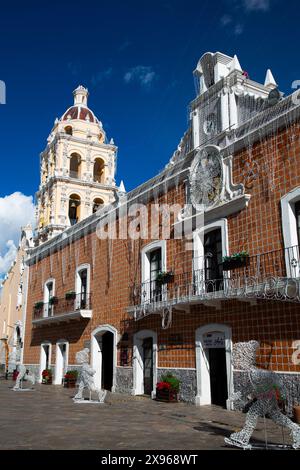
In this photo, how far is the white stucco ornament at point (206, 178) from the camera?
1419 centimetres

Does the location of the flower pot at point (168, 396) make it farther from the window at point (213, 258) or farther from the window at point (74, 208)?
the window at point (74, 208)

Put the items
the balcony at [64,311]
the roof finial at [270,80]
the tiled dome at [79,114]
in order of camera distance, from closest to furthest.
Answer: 1. the roof finial at [270,80]
2. the balcony at [64,311]
3. the tiled dome at [79,114]

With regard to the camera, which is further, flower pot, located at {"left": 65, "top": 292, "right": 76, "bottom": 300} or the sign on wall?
flower pot, located at {"left": 65, "top": 292, "right": 76, "bottom": 300}

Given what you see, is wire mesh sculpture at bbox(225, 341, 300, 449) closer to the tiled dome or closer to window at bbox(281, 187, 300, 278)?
window at bbox(281, 187, 300, 278)

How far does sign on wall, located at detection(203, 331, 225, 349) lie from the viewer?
13.2 metres

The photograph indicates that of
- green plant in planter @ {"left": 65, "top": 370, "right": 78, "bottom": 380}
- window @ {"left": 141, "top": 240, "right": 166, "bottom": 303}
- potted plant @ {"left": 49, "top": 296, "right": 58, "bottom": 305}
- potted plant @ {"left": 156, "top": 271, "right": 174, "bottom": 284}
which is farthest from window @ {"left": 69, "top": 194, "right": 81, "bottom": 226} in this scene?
potted plant @ {"left": 156, "top": 271, "right": 174, "bottom": 284}

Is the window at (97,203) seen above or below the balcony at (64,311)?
above

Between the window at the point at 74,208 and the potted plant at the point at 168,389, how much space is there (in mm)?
18375

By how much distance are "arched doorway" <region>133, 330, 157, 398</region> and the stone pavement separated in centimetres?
195

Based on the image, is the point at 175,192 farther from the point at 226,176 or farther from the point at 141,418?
the point at 141,418

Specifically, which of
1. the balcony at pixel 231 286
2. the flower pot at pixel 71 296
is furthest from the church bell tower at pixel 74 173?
the balcony at pixel 231 286

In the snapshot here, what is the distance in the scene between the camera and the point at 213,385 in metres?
13.7

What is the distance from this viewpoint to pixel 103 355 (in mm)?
19953

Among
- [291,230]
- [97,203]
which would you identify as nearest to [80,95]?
[97,203]
